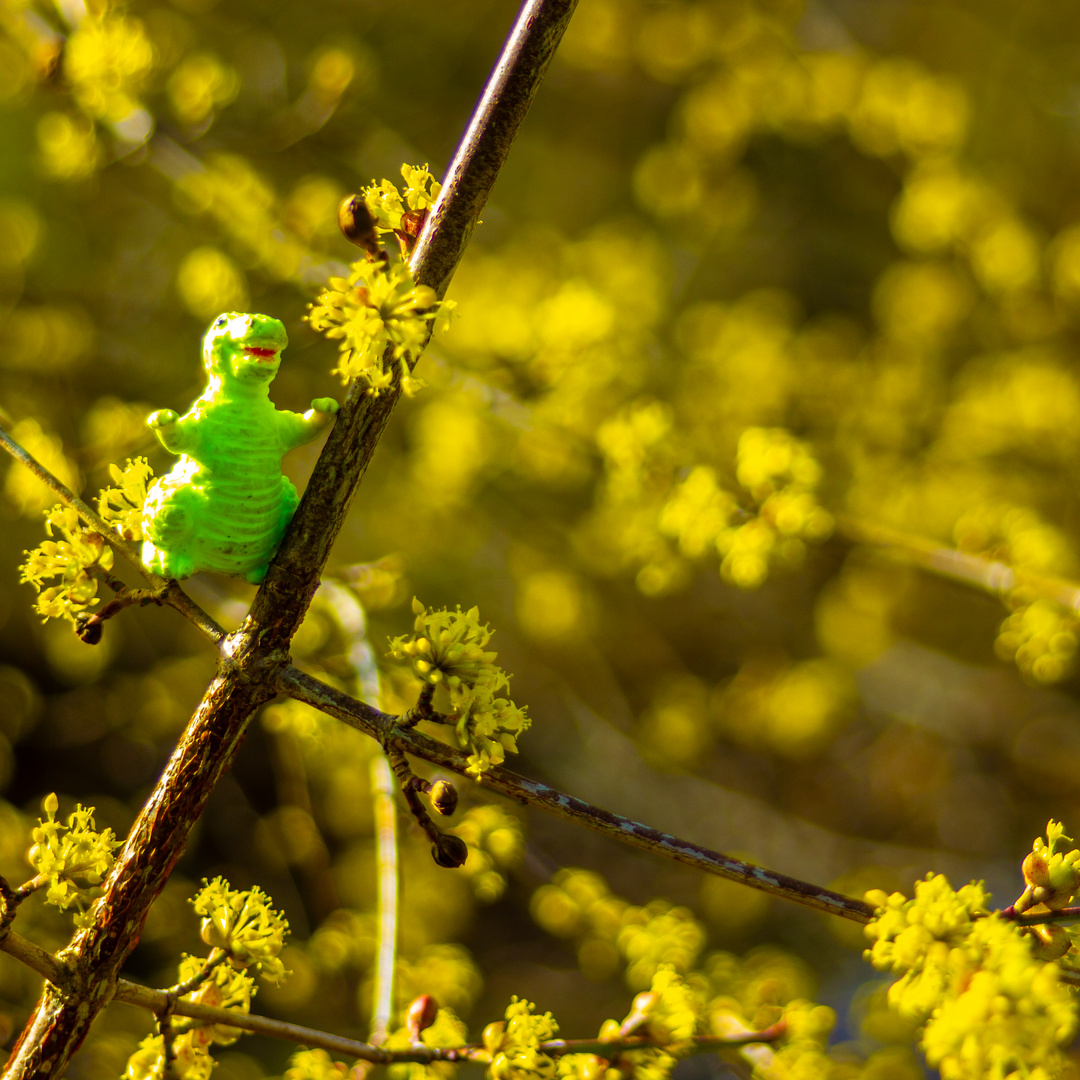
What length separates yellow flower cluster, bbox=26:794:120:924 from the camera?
1.02 m

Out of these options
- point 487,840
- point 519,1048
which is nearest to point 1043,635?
point 487,840

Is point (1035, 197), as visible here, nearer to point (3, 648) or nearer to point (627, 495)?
point (627, 495)

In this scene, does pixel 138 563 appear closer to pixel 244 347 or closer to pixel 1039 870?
pixel 244 347

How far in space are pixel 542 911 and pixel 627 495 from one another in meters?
1.07

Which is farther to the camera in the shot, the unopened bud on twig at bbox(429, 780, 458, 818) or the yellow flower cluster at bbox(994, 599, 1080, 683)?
the yellow flower cluster at bbox(994, 599, 1080, 683)

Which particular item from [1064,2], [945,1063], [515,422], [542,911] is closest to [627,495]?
[515,422]

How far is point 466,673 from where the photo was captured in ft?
3.34

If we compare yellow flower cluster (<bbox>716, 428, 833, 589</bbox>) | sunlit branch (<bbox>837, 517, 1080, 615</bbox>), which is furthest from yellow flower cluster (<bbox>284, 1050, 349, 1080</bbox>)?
sunlit branch (<bbox>837, 517, 1080, 615</bbox>)

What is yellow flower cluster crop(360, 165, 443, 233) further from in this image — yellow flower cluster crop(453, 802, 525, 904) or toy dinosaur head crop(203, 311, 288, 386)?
yellow flower cluster crop(453, 802, 525, 904)

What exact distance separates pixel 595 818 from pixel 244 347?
2.31ft

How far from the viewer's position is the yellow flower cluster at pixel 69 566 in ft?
3.43

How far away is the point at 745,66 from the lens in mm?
3213

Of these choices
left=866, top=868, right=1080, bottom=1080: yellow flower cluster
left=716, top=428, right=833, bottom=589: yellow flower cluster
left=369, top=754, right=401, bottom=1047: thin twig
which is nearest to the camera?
left=866, top=868, right=1080, bottom=1080: yellow flower cluster

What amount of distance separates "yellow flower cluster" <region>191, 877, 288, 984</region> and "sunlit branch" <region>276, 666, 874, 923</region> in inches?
13.1
